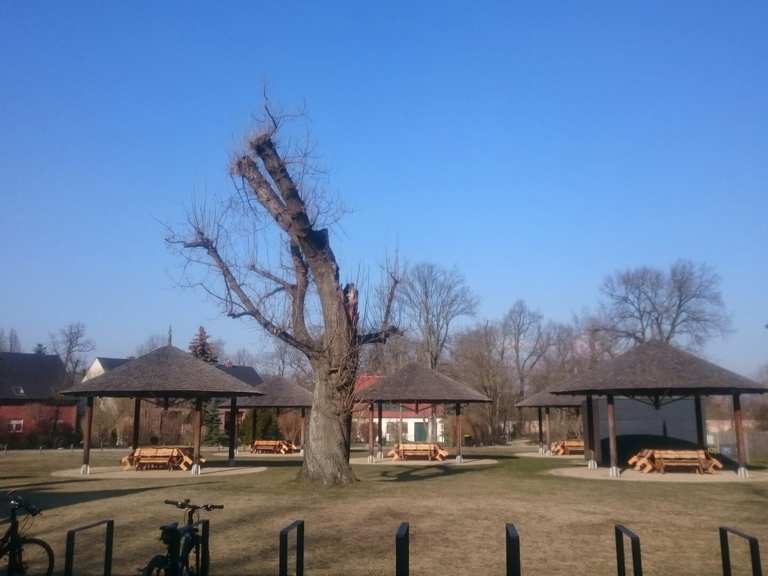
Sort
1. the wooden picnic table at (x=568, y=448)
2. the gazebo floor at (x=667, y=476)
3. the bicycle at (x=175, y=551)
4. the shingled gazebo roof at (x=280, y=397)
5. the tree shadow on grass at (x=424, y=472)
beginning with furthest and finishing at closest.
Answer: the wooden picnic table at (x=568, y=448), the shingled gazebo roof at (x=280, y=397), the tree shadow on grass at (x=424, y=472), the gazebo floor at (x=667, y=476), the bicycle at (x=175, y=551)

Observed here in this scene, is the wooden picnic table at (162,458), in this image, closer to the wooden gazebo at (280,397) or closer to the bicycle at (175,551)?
the wooden gazebo at (280,397)

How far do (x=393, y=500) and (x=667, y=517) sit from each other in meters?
5.41

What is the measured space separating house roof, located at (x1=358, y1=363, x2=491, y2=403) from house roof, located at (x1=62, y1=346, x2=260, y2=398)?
585 cm

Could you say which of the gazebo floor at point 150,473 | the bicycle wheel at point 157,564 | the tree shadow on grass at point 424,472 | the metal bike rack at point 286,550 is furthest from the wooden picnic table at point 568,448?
the bicycle wheel at point 157,564

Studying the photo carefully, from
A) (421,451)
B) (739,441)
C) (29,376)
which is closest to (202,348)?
(29,376)

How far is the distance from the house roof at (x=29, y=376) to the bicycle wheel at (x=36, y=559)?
138 feet

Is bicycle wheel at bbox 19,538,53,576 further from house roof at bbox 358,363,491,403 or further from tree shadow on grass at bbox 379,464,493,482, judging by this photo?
house roof at bbox 358,363,491,403

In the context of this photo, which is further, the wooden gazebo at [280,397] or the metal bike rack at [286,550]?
the wooden gazebo at [280,397]

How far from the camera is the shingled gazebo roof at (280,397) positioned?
31.8 m

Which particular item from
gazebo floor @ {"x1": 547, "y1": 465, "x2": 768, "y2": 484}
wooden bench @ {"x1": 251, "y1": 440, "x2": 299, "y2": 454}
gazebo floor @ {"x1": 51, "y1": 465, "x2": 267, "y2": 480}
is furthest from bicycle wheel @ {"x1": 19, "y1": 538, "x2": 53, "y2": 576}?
wooden bench @ {"x1": 251, "y1": 440, "x2": 299, "y2": 454}

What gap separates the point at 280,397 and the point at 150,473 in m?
9.70

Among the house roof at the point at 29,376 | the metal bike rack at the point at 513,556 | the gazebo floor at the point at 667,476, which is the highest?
the house roof at the point at 29,376

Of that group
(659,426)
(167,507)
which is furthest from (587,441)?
(167,507)

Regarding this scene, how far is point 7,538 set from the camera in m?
7.44
